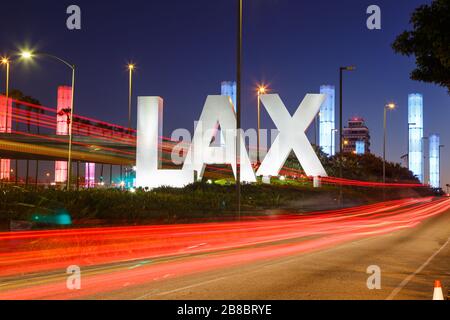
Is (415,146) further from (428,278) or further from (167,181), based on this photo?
Result: (428,278)

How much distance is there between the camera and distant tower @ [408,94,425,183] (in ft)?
408

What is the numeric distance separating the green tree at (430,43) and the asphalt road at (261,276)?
503 centimetres

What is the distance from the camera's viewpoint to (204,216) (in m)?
31.1

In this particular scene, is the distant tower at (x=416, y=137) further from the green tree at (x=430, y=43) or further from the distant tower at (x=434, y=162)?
the green tree at (x=430, y=43)

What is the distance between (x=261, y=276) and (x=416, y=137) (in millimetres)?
117943

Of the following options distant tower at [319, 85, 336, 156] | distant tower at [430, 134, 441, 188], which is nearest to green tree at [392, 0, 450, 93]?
distant tower at [319, 85, 336, 156]

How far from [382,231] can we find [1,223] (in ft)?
55.3

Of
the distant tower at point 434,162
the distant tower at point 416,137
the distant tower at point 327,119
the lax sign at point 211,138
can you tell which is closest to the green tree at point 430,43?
the lax sign at point 211,138

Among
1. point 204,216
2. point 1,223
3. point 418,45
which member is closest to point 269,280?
point 418,45

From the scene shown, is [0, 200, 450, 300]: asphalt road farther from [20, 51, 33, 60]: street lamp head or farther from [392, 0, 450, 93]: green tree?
[20, 51, 33, 60]: street lamp head

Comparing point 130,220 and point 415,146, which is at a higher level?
point 415,146

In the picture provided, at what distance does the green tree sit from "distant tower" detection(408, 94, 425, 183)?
112969 mm

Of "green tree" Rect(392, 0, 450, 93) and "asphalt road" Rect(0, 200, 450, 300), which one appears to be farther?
"green tree" Rect(392, 0, 450, 93)

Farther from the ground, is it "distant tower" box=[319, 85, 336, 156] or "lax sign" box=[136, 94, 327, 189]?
"distant tower" box=[319, 85, 336, 156]
